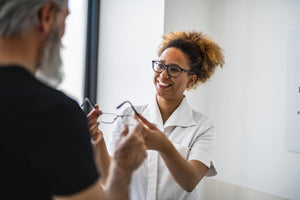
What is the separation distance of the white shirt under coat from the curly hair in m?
0.23

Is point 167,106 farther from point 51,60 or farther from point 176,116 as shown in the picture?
point 51,60

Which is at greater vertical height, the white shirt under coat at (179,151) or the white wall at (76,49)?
the white wall at (76,49)

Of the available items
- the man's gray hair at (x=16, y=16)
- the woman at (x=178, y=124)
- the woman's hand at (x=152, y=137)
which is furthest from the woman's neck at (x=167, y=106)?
the man's gray hair at (x=16, y=16)

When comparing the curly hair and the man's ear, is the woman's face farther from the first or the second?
the man's ear

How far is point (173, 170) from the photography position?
42.8 inches

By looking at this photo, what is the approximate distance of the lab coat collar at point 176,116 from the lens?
4.34 feet

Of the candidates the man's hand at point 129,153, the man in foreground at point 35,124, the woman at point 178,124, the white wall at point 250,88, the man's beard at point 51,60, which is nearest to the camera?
the man in foreground at point 35,124

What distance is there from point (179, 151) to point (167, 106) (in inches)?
9.7

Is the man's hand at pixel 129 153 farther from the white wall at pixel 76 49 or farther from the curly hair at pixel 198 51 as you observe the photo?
→ the white wall at pixel 76 49

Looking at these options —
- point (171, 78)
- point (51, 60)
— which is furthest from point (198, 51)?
point (51, 60)

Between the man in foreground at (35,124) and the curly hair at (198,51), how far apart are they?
890 mm

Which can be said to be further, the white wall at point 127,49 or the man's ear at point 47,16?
the white wall at point 127,49

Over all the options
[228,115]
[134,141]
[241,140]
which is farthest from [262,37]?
[134,141]

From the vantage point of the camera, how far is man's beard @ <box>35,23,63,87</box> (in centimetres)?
56
